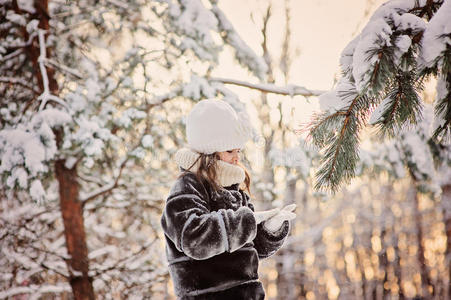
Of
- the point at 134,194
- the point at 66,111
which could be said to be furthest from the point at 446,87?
the point at 134,194

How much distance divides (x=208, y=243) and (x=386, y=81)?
960 millimetres

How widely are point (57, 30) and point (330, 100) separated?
4351 millimetres

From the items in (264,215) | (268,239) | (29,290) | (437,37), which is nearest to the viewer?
(437,37)

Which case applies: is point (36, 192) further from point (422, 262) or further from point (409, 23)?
point (422, 262)

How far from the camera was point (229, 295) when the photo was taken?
1.73 meters

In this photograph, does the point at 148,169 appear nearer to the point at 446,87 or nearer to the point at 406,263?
the point at 446,87

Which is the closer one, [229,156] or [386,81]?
[386,81]

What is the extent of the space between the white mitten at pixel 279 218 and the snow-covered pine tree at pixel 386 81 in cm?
21

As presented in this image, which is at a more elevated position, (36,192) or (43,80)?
(43,80)

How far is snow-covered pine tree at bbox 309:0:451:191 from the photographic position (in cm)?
127

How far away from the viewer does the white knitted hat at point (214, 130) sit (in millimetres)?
1857

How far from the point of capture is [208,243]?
1.64 metres

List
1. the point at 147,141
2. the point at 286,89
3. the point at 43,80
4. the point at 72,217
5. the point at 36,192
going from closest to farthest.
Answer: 1. the point at 36,192
2. the point at 286,89
3. the point at 147,141
4. the point at 43,80
5. the point at 72,217

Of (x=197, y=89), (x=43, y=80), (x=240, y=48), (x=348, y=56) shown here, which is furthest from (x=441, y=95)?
(x=43, y=80)
